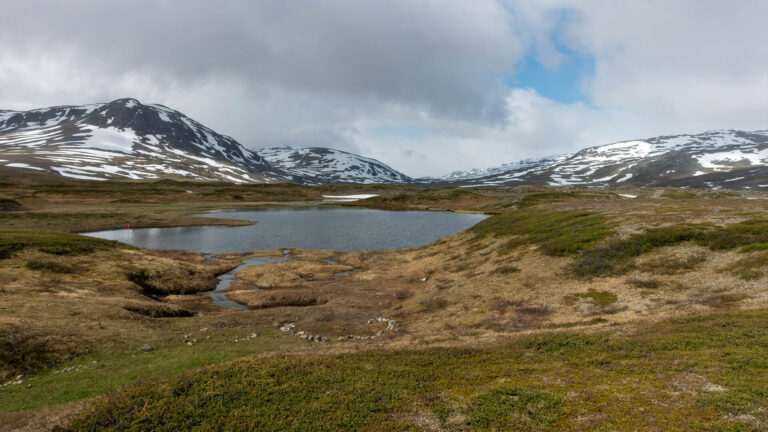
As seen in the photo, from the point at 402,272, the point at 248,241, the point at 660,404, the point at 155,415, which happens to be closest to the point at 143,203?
the point at 248,241

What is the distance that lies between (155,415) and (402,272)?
41248 millimetres

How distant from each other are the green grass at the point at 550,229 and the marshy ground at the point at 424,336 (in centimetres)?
47

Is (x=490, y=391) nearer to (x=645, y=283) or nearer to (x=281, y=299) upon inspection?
(x=645, y=283)

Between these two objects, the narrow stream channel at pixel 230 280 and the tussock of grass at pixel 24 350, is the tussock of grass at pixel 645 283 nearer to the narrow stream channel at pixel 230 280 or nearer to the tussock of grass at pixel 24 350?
the narrow stream channel at pixel 230 280

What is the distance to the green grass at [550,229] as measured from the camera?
39.8 metres

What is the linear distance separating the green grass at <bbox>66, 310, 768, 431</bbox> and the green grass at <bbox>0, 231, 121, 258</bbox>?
4115 centimetres

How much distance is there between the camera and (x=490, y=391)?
13.0 metres

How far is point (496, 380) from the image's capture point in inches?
553

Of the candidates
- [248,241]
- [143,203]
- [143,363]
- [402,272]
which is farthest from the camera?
[143,203]

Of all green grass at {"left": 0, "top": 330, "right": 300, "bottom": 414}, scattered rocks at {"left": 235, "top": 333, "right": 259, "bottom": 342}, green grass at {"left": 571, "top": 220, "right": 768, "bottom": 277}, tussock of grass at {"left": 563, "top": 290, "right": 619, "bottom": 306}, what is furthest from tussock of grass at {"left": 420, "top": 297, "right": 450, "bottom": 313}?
scattered rocks at {"left": 235, "top": 333, "right": 259, "bottom": 342}

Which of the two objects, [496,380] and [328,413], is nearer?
[328,413]

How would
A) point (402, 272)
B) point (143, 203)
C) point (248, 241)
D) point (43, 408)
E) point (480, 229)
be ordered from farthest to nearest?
point (143, 203)
point (248, 241)
point (480, 229)
point (402, 272)
point (43, 408)

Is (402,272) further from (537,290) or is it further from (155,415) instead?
(155,415)

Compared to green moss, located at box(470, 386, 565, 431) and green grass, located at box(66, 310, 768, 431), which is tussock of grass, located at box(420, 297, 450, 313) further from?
green moss, located at box(470, 386, 565, 431)
